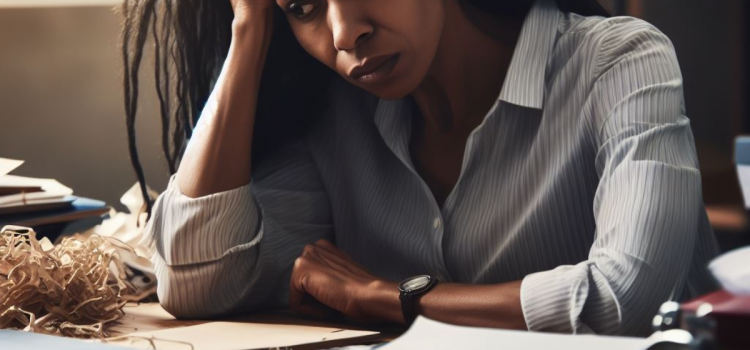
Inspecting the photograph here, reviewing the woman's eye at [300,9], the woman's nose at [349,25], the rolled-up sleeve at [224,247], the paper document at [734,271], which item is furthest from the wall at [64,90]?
the paper document at [734,271]

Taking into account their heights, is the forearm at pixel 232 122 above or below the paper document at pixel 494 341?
above

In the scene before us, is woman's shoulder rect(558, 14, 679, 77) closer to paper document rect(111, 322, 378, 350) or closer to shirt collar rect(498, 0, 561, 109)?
shirt collar rect(498, 0, 561, 109)

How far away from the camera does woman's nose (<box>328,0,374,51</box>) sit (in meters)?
1.16

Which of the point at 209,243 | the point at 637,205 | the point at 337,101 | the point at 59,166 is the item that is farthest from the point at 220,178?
the point at 59,166

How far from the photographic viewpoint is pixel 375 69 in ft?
3.90

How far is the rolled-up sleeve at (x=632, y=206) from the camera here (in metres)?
0.99

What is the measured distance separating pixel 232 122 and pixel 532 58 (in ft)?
1.35

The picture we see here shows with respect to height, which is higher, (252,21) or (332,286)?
(252,21)

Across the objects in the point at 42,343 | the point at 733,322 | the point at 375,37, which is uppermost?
the point at 375,37

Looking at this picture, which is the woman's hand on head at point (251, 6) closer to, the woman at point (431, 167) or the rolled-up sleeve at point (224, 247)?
the woman at point (431, 167)

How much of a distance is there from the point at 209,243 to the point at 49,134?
94cm

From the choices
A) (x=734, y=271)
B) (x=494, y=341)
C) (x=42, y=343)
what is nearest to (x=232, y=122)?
(x=42, y=343)

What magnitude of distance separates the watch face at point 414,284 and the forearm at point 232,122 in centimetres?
33

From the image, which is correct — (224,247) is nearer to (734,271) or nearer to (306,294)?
(306,294)
